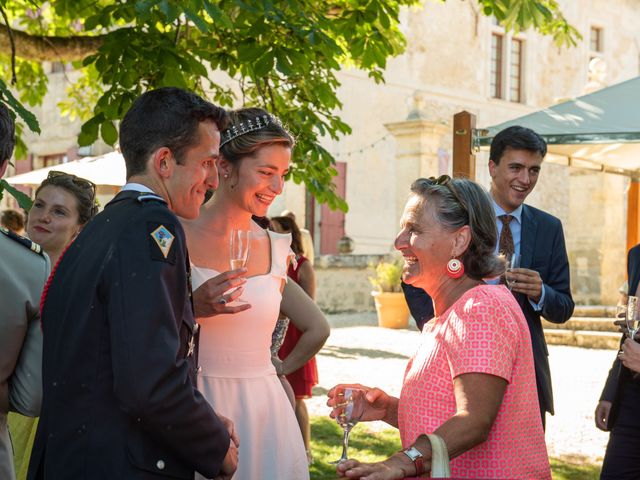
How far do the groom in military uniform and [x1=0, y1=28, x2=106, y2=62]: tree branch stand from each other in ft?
20.0

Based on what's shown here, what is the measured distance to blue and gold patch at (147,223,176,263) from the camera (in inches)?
90.7

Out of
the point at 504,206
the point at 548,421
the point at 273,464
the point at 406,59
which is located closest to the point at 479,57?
the point at 406,59

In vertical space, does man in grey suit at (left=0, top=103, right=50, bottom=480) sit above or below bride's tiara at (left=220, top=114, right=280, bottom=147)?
below

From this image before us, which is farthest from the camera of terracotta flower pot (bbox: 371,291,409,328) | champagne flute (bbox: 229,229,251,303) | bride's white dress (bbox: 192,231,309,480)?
terracotta flower pot (bbox: 371,291,409,328)

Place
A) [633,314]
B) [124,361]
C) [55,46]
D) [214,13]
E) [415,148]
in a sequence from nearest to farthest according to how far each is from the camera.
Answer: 1. [124,361]
2. [633,314]
3. [214,13]
4. [55,46]
5. [415,148]

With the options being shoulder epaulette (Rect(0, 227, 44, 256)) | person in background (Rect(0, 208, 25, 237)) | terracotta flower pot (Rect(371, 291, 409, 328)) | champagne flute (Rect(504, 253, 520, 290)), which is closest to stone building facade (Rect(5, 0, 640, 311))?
terracotta flower pot (Rect(371, 291, 409, 328))

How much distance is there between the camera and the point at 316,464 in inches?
293

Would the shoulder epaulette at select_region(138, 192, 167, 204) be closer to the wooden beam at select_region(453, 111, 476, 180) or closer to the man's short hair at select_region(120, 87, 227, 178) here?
the man's short hair at select_region(120, 87, 227, 178)

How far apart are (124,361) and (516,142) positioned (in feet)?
9.54

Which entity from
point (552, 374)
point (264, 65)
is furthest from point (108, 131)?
point (552, 374)

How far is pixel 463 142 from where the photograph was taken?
19.1 feet

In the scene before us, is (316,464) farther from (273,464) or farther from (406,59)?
(406,59)

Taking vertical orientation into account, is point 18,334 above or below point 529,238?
below

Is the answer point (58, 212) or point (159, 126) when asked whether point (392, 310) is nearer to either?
point (58, 212)
